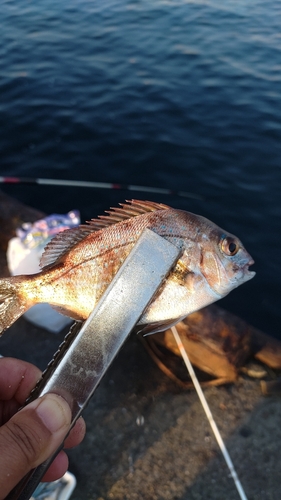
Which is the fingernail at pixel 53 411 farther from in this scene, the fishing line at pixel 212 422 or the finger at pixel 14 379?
the fishing line at pixel 212 422

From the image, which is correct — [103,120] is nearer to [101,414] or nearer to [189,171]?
[189,171]

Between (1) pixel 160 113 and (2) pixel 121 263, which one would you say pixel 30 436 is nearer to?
(2) pixel 121 263

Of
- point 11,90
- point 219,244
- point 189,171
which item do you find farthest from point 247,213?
point 11,90

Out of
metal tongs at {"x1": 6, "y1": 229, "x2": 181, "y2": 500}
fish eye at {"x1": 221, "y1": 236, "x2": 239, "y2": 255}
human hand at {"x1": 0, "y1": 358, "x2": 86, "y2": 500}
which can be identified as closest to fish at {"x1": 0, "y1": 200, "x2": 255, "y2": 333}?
fish eye at {"x1": 221, "y1": 236, "x2": 239, "y2": 255}

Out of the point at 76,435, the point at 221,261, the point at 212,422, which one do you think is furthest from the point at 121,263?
the point at 212,422

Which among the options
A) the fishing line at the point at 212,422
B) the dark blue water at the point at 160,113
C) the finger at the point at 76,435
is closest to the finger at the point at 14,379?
the finger at the point at 76,435

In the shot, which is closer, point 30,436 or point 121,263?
point 30,436
